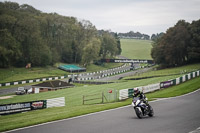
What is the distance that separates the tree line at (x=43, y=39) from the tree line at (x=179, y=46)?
90.3 feet

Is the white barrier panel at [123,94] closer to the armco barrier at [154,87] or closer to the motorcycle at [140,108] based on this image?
the armco barrier at [154,87]

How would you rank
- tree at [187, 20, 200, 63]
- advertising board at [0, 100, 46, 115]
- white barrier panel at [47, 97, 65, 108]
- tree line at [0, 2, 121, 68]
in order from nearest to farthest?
1. advertising board at [0, 100, 46, 115]
2. white barrier panel at [47, 97, 65, 108]
3. tree line at [0, 2, 121, 68]
4. tree at [187, 20, 200, 63]

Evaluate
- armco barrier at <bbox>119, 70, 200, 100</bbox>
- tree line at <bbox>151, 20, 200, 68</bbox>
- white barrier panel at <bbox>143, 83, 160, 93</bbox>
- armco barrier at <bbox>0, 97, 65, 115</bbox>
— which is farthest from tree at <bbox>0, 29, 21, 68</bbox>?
white barrier panel at <bbox>143, 83, 160, 93</bbox>

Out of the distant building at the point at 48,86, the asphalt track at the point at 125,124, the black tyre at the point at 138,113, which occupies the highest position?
the black tyre at the point at 138,113

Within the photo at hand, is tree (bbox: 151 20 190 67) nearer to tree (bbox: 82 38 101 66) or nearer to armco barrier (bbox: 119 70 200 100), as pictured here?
tree (bbox: 82 38 101 66)

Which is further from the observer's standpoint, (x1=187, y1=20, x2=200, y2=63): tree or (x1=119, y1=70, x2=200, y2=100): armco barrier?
(x1=187, y1=20, x2=200, y2=63): tree

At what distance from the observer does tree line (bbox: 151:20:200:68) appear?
86.9 m

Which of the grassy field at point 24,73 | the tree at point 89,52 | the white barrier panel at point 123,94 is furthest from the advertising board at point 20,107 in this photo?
the tree at point 89,52

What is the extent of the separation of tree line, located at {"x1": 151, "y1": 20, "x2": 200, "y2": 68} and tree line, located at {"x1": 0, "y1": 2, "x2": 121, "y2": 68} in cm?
2753

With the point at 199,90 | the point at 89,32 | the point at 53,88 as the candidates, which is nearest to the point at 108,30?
the point at 89,32

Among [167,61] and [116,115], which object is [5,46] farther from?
[116,115]

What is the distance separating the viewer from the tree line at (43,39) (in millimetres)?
85875

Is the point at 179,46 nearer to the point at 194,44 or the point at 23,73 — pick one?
the point at 194,44

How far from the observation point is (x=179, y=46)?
86625mm
